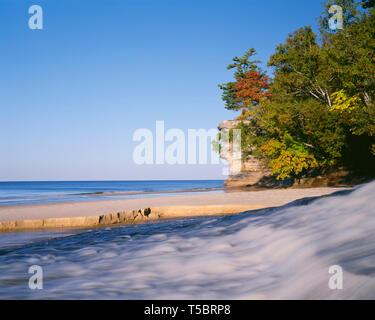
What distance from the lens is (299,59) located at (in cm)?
1944

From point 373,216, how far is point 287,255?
1362 mm

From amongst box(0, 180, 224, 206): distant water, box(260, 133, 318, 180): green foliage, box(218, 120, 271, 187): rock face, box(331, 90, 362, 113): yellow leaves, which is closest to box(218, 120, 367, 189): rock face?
box(218, 120, 271, 187): rock face

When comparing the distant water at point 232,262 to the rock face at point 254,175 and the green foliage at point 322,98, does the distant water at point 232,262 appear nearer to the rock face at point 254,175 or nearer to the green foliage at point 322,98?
the green foliage at point 322,98

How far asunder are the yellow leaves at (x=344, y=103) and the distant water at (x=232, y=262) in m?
15.1

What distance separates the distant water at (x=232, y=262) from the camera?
2396 millimetres

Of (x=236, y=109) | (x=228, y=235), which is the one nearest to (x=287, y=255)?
(x=228, y=235)

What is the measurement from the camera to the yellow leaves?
17.6m

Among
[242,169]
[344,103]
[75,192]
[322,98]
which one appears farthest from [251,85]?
[75,192]

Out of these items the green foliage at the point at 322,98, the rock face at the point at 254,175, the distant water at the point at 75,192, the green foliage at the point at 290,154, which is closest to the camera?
the green foliage at the point at 322,98

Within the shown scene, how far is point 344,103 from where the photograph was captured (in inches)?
723

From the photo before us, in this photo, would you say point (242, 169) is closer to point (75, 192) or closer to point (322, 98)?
point (322, 98)

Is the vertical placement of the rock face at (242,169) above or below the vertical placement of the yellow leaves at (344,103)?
below

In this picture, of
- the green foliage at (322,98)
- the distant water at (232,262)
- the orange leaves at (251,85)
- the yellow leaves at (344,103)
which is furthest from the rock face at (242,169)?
the distant water at (232,262)
